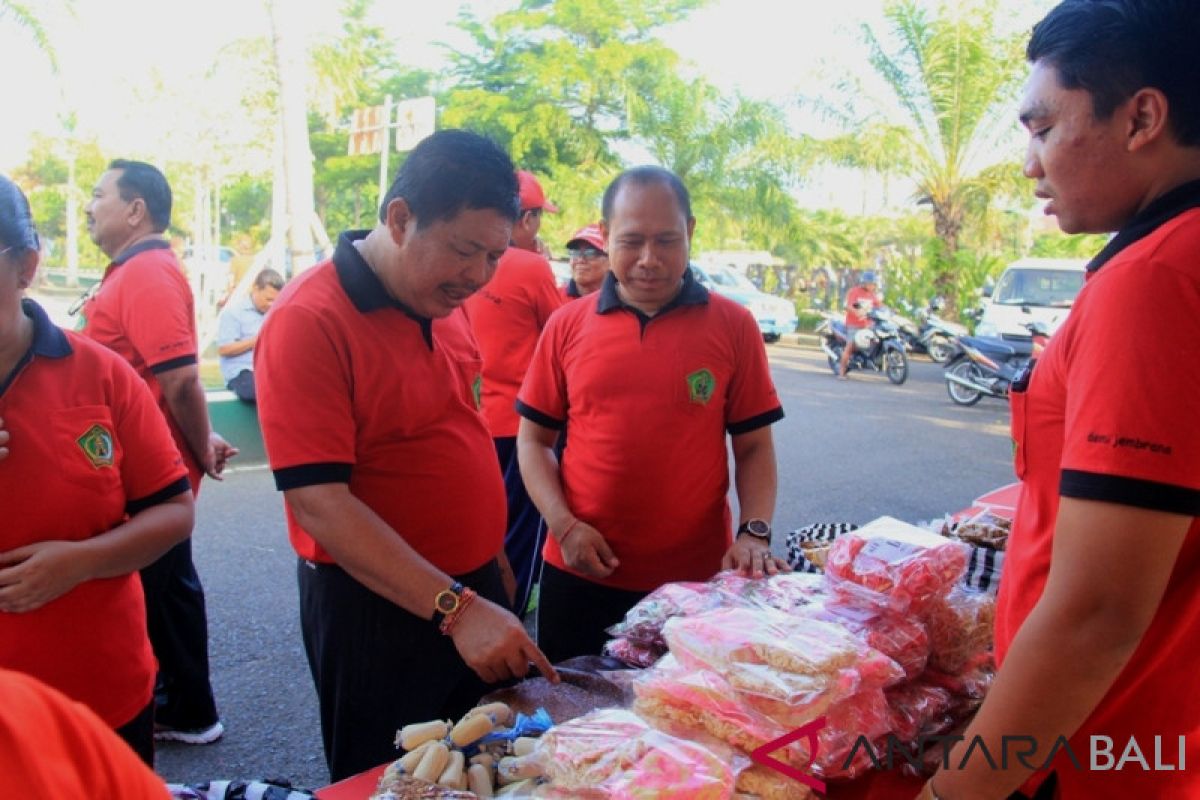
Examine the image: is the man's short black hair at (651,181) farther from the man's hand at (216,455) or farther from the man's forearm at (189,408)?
the man's hand at (216,455)

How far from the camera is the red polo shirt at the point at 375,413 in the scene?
5.64ft

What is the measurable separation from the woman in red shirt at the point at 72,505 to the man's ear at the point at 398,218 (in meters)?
0.64

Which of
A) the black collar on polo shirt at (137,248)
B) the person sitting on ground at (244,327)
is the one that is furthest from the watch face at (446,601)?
the person sitting on ground at (244,327)

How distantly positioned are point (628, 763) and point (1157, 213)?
1.00 m

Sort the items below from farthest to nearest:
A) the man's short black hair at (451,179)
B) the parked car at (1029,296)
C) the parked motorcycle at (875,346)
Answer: the parked motorcycle at (875,346) → the parked car at (1029,296) → the man's short black hair at (451,179)

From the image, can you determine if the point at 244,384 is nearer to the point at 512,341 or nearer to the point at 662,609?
the point at 512,341

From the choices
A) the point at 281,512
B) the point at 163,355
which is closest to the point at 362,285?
the point at 163,355

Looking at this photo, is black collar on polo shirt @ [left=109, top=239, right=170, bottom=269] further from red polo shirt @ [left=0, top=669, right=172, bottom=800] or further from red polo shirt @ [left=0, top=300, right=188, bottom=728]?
red polo shirt @ [left=0, top=669, right=172, bottom=800]

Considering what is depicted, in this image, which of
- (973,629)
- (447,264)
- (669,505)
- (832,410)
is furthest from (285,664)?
(832,410)

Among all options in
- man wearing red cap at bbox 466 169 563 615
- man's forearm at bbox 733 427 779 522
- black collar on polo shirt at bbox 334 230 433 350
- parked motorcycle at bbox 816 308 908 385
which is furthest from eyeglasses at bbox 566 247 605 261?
parked motorcycle at bbox 816 308 908 385

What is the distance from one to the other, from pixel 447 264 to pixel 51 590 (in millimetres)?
958

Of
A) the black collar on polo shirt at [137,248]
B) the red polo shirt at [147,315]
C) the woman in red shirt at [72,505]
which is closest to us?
the woman in red shirt at [72,505]

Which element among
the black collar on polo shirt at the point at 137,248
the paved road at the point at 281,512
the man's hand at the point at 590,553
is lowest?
the paved road at the point at 281,512

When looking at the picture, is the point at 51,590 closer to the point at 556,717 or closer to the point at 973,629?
the point at 556,717
